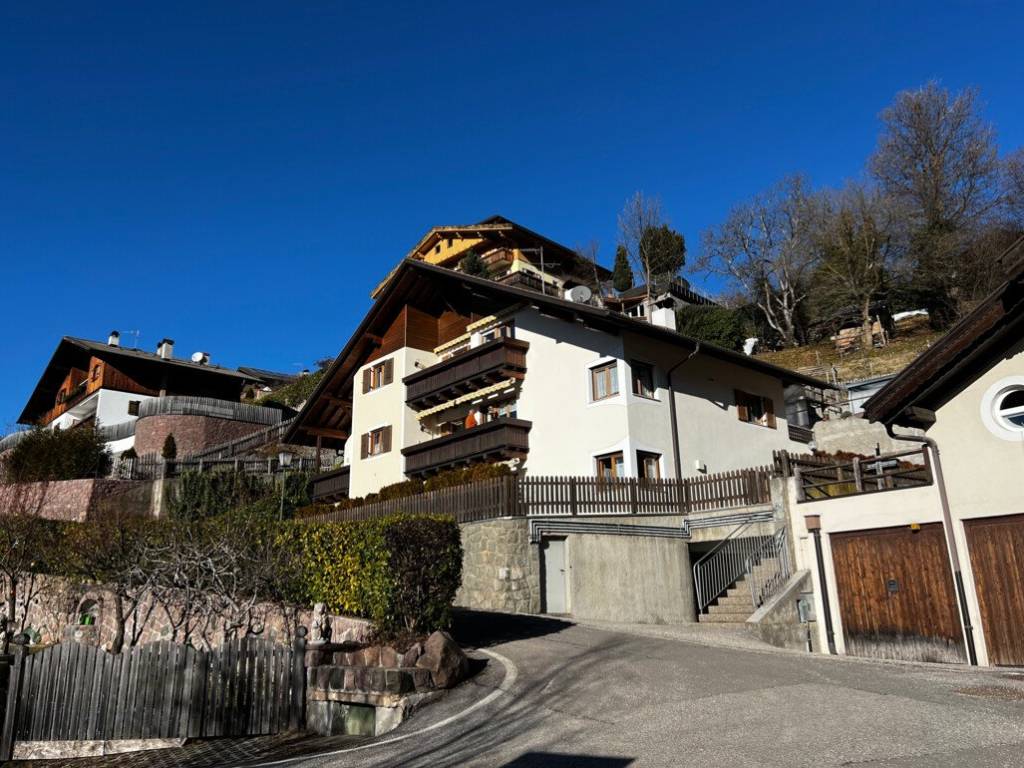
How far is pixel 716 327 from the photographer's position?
2057 inches

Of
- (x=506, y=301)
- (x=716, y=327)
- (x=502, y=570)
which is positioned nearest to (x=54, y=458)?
(x=506, y=301)

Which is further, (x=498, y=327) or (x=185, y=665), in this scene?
(x=498, y=327)

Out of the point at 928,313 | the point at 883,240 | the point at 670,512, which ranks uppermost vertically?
the point at 883,240

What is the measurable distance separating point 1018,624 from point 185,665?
13571mm

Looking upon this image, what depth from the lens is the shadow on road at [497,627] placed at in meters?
16.0

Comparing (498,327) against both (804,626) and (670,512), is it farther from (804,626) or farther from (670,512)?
(804,626)

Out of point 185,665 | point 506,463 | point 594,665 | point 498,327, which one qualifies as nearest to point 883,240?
point 498,327

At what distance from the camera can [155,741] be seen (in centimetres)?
1248

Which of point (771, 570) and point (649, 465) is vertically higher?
point (649, 465)

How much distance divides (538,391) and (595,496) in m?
6.89

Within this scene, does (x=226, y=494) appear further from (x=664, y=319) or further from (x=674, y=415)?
(x=664, y=319)

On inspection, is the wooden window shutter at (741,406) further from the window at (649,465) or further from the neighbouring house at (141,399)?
the neighbouring house at (141,399)

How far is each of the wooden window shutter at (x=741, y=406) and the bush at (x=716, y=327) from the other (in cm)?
2036

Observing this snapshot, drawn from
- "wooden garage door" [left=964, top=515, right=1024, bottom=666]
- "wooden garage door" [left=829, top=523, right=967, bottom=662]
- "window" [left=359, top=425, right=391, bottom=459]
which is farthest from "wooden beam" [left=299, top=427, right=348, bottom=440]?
"wooden garage door" [left=964, top=515, right=1024, bottom=666]
